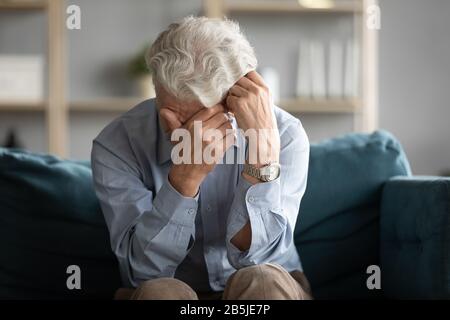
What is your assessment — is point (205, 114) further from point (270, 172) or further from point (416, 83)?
point (416, 83)

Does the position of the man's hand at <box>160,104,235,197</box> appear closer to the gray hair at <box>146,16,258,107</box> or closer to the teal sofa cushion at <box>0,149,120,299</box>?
the gray hair at <box>146,16,258,107</box>

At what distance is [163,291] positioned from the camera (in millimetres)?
1257

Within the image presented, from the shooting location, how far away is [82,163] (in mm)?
1845

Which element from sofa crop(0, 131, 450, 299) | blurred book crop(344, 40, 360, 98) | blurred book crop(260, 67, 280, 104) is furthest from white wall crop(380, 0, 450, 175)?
sofa crop(0, 131, 450, 299)

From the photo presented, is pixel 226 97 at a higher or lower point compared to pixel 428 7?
lower

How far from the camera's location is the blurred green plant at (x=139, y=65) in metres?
3.53

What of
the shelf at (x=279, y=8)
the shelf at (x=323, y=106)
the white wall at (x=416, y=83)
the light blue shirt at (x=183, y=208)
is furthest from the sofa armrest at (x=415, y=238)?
the white wall at (x=416, y=83)

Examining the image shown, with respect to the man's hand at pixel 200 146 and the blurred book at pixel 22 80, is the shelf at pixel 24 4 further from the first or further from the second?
the man's hand at pixel 200 146

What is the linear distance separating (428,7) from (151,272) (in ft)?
8.87

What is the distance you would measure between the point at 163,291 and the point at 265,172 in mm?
311

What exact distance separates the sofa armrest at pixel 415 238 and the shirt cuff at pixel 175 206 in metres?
0.49

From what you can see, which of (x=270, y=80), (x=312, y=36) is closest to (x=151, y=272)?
(x=270, y=80)

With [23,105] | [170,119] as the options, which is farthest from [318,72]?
[170,119]
